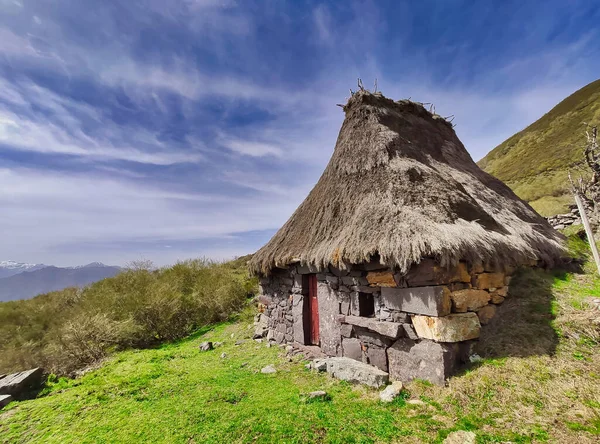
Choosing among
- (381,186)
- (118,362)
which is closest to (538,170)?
(381,186)

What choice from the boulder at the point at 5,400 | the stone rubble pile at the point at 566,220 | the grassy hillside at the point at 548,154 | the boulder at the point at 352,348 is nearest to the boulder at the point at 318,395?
the boulder at the point at 352,348

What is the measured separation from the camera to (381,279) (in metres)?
5.21

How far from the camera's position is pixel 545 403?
3.36 metres

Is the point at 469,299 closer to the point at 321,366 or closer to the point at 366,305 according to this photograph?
the point at 366,305

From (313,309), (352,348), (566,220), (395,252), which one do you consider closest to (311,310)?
(313,309)

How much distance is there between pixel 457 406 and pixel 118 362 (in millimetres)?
8456

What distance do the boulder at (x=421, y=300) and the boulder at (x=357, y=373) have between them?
1.11m

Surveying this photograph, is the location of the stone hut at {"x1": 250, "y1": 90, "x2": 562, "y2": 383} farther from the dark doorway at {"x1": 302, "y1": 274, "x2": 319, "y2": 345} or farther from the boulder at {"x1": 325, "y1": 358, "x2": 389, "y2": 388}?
the boulder at {"x1": 325, "y1": 358, "x2": 389, "y2": 388}

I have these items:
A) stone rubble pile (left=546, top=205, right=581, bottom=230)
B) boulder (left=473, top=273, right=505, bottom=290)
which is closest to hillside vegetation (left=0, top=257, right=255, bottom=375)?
boulder (left=473, top=273, right=505, bottom=290)

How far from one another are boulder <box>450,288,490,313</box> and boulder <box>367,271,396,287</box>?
3.14 ft

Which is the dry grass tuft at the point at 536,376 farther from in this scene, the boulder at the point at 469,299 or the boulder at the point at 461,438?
the boulder at the point at 469,299

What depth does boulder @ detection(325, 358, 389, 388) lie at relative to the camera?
4.68 m

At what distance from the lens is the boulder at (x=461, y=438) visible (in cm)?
303

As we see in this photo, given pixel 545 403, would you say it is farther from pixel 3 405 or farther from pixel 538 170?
pixel 538 170
